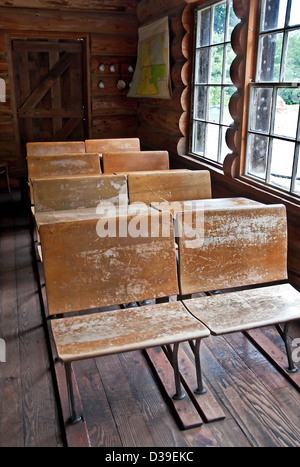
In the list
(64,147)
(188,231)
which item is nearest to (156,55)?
(64,147)

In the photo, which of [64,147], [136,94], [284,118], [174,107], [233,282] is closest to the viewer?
[233,282]

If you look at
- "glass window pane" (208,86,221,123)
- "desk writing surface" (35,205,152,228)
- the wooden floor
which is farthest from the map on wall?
the wooden floor

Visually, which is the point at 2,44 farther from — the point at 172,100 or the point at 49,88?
the point at 172,100

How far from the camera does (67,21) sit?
589cm

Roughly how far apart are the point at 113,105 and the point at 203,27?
246 cm

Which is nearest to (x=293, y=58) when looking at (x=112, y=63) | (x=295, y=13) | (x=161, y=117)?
(x=295, y=13)

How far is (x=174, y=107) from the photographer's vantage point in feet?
16.1

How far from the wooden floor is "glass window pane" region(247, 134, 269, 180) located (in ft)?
4.26

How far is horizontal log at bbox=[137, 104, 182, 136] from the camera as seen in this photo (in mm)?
4925

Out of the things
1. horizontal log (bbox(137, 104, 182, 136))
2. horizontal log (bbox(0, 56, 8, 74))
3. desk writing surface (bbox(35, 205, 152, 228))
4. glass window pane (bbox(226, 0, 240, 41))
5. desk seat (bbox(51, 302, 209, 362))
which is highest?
glass window pane (bbox(226, 0, 240, 41))

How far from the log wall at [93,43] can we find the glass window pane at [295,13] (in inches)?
150

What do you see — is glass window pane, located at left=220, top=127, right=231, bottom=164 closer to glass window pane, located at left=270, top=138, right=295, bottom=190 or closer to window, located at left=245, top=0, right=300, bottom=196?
window, located at left=245, top=0, right=300, bottom=196
